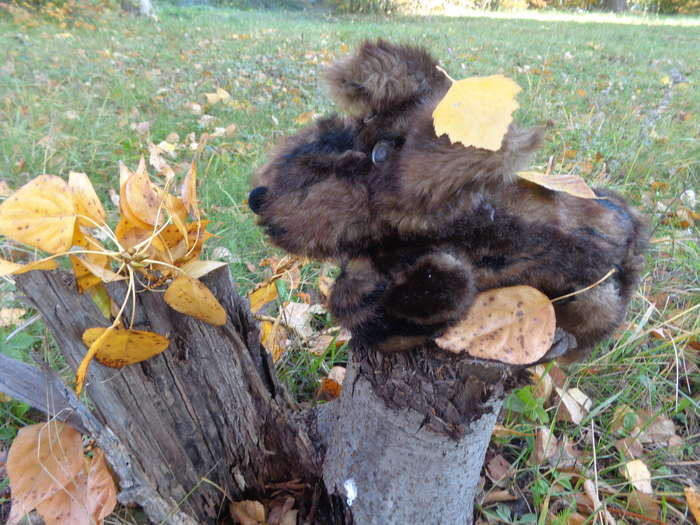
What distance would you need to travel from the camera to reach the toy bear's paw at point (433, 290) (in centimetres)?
73

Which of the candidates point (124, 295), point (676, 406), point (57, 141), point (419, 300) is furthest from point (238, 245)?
point (676, 406)

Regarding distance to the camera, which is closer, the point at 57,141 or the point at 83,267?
the point at 83,267

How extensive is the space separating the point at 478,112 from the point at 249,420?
854mm

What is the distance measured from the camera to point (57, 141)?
2.47 m

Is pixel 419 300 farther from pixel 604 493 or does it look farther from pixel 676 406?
pixel 676 406

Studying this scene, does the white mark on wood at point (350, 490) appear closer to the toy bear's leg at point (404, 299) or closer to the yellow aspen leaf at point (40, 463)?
the toy bear's leg at point (404, 299)

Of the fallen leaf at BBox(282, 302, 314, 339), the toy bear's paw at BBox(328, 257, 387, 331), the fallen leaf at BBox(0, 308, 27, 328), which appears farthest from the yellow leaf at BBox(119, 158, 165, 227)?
the fallen leaf at BBox(0, 308, 27, 328)

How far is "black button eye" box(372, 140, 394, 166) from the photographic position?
0.75 meters

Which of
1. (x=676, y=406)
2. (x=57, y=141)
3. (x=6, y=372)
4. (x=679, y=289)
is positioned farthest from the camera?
(x=57, y=141)

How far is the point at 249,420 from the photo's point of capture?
3.63ft

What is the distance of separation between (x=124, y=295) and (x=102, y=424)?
37 centimetres

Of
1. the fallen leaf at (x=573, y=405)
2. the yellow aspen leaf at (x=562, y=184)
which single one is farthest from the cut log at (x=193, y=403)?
the fallen leaf at (x=573, y=405)

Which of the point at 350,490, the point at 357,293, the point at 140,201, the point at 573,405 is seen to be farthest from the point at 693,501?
the point at 140,201

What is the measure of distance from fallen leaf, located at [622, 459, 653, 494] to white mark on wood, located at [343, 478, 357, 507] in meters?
0.81
